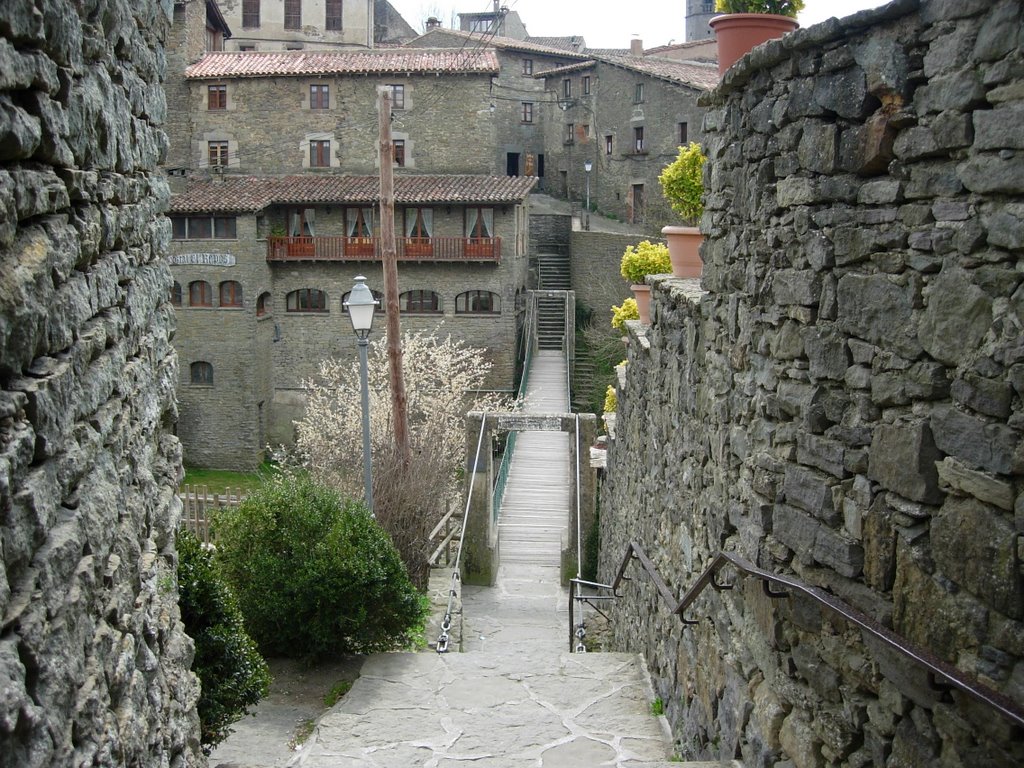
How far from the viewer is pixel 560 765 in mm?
6598

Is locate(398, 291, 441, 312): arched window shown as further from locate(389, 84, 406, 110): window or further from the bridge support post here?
the bridge support post

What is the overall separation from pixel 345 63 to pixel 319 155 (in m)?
3.08

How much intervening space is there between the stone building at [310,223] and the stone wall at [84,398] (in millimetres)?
29512

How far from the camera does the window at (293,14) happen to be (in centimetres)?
4419

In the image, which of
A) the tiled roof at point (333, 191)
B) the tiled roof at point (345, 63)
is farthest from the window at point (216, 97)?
the tiled roof at point (333, 191)

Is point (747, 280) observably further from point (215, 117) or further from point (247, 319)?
point (215, 117)

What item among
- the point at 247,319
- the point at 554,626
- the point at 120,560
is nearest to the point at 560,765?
the point at 120,560

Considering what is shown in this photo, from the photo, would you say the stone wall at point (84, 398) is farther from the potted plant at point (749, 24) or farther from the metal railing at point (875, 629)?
the potted plant at point (749, 24)

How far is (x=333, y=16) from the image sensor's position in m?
44.6

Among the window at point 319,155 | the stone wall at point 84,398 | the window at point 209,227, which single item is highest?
the window at point 319,155

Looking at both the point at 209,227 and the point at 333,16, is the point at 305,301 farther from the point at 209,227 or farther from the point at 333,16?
the point at 333,16

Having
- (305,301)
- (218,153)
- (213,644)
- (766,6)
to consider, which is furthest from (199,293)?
(766,6)

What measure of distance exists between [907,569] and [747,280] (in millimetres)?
2087

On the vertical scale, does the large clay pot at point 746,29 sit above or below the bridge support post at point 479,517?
above
